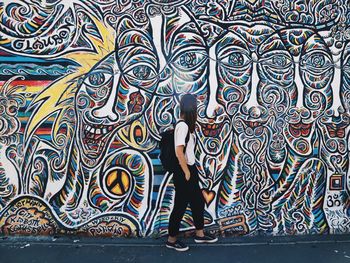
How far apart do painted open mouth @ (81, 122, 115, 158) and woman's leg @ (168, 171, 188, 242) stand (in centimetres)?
97

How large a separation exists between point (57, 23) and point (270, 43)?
252 centimetres

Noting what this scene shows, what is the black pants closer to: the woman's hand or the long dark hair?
the woman's hand

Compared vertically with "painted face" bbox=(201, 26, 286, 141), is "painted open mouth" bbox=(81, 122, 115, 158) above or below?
below

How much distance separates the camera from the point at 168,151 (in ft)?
12.4

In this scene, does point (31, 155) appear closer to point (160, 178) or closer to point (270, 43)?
point (160, 178)

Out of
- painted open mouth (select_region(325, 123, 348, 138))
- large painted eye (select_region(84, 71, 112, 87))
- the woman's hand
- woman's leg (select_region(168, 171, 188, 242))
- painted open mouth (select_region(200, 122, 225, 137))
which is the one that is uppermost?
large painted eye (select_region(84, 71, 112, 87))

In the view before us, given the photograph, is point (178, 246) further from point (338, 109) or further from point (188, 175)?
point (338, 109)

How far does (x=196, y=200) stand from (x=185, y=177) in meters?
0.32

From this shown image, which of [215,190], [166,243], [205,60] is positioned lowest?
[166,243]

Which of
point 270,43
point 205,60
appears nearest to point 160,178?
point 205,60

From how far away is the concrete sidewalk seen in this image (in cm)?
368

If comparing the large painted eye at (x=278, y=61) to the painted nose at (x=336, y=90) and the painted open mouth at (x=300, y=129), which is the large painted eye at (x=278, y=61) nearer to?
the painted nose at (x=336, y=90)

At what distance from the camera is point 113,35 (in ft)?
13.4

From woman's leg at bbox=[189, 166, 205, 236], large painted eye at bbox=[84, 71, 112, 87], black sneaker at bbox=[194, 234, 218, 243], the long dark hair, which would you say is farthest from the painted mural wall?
the long dark hair
